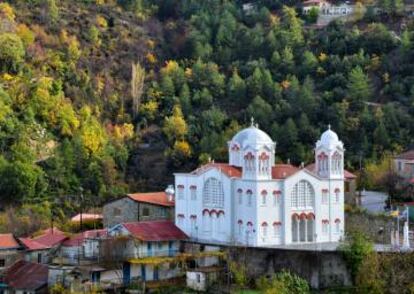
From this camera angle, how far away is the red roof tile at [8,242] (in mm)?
61853

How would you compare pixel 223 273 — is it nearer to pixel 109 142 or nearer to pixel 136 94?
pixel 109 142

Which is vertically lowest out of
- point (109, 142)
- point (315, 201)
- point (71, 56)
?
point (315, 201)

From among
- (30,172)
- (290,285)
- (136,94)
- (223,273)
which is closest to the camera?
(290,285)

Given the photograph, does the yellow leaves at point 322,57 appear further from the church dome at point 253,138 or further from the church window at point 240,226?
the church window at point 240,226

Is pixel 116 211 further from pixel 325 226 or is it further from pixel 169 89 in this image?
pixel 169 89

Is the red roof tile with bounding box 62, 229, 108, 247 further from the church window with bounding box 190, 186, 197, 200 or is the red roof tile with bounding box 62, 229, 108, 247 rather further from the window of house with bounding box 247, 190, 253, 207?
the window of house with bounding box 247, 190, 253, 207

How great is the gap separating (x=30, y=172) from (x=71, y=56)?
2185cm

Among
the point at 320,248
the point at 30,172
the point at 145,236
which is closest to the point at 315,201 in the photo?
the point at 320,248

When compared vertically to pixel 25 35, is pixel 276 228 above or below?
below

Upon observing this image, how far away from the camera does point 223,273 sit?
192 feet

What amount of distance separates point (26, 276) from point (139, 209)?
34.8ft

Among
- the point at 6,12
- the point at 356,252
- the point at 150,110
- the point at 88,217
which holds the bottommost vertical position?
the point at 356,252

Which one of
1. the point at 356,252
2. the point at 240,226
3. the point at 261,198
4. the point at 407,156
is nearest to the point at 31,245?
the point at 240,226

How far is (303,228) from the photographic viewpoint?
207 feet
